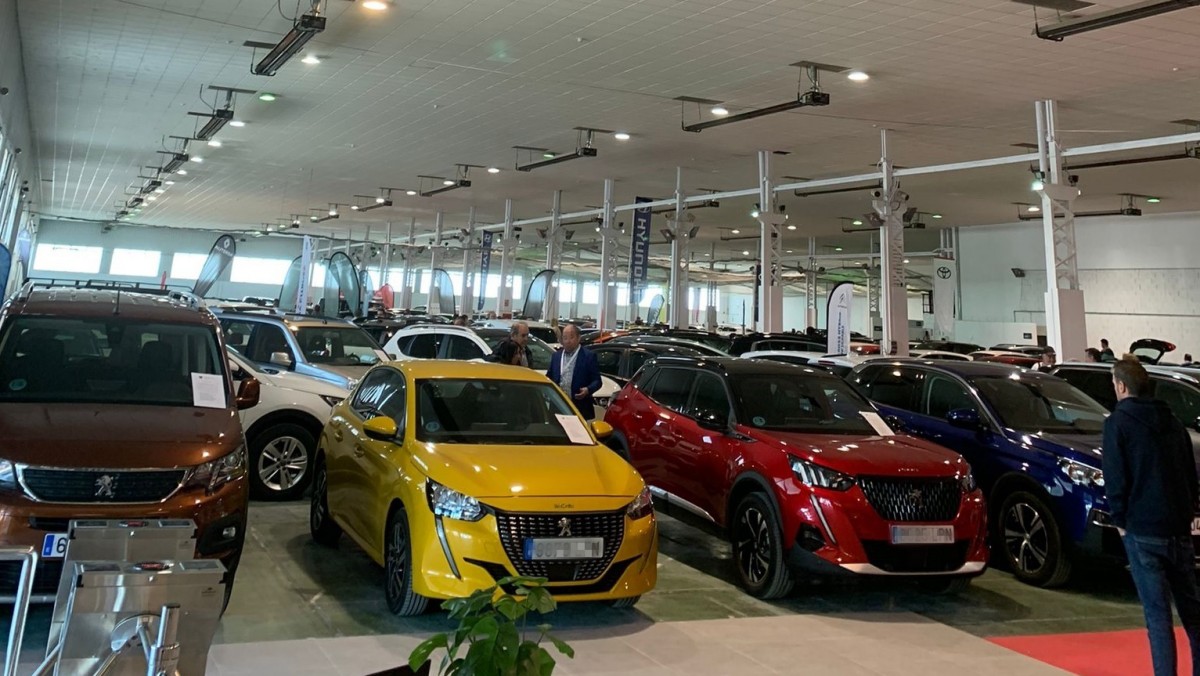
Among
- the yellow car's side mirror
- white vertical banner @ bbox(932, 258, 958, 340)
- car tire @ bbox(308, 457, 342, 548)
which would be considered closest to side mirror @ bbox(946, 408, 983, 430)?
the yellow car's side mirror

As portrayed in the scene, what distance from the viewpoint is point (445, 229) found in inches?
1475

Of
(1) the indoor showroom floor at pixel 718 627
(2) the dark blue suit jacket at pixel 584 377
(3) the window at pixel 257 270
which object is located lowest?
(1) the indoor showroom floor at pixel 718 627

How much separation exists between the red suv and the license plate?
4.87 feet

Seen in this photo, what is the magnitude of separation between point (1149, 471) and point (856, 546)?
69.2 inches

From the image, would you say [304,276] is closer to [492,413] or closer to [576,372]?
[576,372]

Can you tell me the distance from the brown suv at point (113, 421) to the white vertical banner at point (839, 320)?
9818 millimetres

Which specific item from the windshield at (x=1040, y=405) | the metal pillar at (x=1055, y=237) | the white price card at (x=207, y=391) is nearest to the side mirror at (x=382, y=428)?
the white price card at (x=207, y=391)

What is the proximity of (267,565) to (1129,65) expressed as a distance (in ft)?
41.8

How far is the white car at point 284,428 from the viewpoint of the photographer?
7367 millimetres

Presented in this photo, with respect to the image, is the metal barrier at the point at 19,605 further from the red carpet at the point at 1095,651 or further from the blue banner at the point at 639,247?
the blue banner at the point at 639,247

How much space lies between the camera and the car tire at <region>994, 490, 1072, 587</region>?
618cm

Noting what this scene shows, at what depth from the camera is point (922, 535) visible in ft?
17.5

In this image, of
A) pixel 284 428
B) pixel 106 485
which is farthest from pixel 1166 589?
pixel 284 428

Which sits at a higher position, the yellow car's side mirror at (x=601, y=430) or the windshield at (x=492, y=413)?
the windshield at (x=492, y=413)
